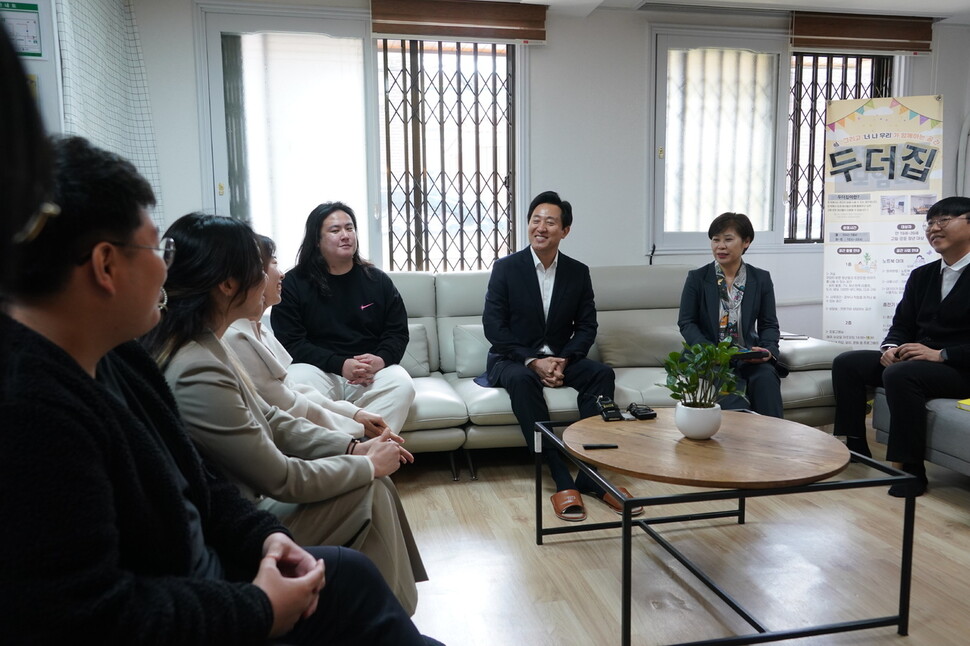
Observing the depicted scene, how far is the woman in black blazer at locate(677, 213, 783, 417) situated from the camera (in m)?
3.36

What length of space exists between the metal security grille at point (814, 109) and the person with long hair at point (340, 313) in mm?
2870

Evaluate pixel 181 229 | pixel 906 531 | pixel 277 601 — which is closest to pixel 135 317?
pixel 277 601

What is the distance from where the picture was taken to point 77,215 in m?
0.77

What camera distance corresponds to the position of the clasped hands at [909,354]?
2.96 m

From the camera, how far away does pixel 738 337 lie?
3406 millimetres

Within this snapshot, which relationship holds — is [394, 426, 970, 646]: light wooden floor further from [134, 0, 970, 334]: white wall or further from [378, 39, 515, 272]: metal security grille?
[134, 0, 970, 334]: white wall

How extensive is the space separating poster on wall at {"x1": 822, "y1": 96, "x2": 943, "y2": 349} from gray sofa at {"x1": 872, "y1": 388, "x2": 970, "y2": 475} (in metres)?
1.51

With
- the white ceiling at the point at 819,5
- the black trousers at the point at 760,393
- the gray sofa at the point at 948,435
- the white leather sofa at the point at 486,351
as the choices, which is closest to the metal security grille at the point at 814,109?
the white ceiling at the point at 819,5

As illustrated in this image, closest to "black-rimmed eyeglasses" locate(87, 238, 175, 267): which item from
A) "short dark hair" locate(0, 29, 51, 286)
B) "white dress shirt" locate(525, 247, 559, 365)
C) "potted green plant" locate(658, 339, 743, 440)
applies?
"short dark hair" locate(0, 29, 51, 286)

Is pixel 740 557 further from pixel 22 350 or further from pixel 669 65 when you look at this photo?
pixel 669 65

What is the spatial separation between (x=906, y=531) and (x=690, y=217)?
2.91 metres

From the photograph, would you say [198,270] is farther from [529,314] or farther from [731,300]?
[731,300]

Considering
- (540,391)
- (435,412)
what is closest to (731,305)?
(540,391)

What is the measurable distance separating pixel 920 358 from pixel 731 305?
0.83 meters
